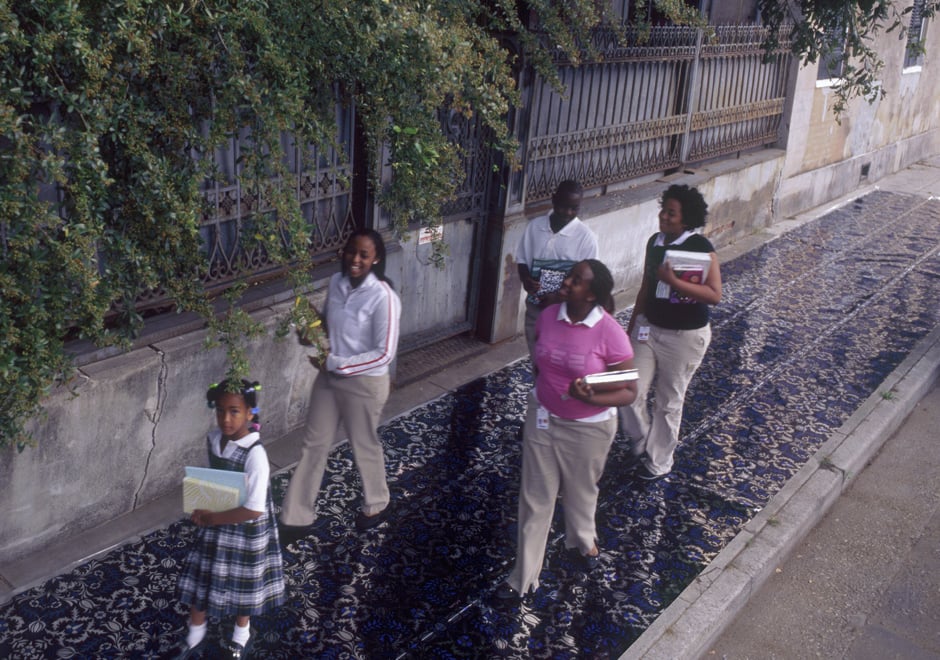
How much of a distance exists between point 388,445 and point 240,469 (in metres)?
2.43

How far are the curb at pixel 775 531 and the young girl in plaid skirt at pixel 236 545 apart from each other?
1.78 m

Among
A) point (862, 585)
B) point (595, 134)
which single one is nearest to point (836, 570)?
point (862, 585)

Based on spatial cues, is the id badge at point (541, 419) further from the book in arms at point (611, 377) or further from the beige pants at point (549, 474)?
the book in arms at point (611, 377)

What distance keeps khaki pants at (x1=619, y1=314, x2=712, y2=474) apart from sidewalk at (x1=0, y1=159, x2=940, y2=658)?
0.22m

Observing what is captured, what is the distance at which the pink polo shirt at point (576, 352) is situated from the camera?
14.6 feet

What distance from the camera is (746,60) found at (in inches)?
459

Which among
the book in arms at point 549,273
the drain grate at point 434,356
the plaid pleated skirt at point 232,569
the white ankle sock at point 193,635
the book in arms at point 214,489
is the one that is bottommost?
the white ankle sock at point 193,635

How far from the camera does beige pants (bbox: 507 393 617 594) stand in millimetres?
4543

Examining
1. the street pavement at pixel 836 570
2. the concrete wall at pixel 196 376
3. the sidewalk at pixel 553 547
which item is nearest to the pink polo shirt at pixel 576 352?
the sidewalk at pixel 553 547

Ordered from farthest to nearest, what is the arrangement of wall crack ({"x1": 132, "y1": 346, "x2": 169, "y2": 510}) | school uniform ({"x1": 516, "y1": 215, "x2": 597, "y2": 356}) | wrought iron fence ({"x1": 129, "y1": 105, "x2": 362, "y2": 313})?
school uniform ({"x1": 516, "y1": 215, "x2": 597, "y2": 356}) → wrought iron fence ({"x1": 129, "y1": 105, "x2": 362, "y2": 313}) → wall crack ({"x1": 132, "y1": 346, "x2": 169, "y2": 510})

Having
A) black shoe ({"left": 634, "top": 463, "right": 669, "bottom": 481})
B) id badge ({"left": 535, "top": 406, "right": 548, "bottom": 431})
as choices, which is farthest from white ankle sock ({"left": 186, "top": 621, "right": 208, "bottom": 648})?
black shoe ({"left": 634, "top": 463, "right": 669, "bottom": 481})

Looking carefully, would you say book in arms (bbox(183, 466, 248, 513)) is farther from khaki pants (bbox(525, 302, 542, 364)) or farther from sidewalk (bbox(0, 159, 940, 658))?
khaki pants (bbox(525, 302, 542, 364))

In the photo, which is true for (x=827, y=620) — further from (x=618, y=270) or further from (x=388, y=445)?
(x=618, y=270)

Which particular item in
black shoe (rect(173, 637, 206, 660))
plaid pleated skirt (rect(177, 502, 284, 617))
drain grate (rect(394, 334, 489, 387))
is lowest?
black shoe (rect(173, 637, 206, 660))
